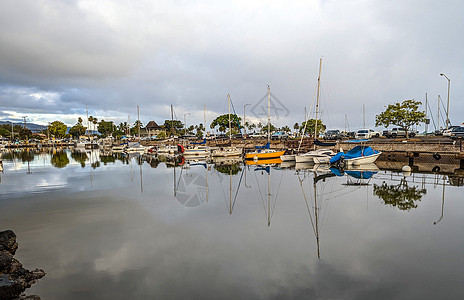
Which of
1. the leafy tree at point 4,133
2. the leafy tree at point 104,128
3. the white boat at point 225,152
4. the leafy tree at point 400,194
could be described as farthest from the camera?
the leafy tree at point 104,128

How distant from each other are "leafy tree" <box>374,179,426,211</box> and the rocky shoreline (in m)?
22.8

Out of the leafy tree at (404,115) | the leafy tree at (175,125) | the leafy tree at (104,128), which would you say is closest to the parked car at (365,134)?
the leafy tree at (404,115)

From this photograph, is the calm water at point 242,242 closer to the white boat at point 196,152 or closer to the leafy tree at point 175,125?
the white boat at point 196,152

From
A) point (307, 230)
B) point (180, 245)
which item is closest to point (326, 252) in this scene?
point (307, 230)

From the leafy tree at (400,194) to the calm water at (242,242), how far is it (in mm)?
156

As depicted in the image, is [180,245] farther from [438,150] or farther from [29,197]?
[438,150]

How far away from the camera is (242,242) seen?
1360 cm

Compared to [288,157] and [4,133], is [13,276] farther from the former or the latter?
[4,133]

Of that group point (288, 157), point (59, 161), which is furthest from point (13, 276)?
point (59, 161)

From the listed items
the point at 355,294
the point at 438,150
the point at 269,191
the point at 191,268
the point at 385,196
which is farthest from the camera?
the point at 438,150

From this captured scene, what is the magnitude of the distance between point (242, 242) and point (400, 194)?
60.8 feet

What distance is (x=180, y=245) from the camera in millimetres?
13242

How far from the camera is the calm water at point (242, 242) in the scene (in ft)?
31.0

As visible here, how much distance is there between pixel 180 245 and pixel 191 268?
257cm
